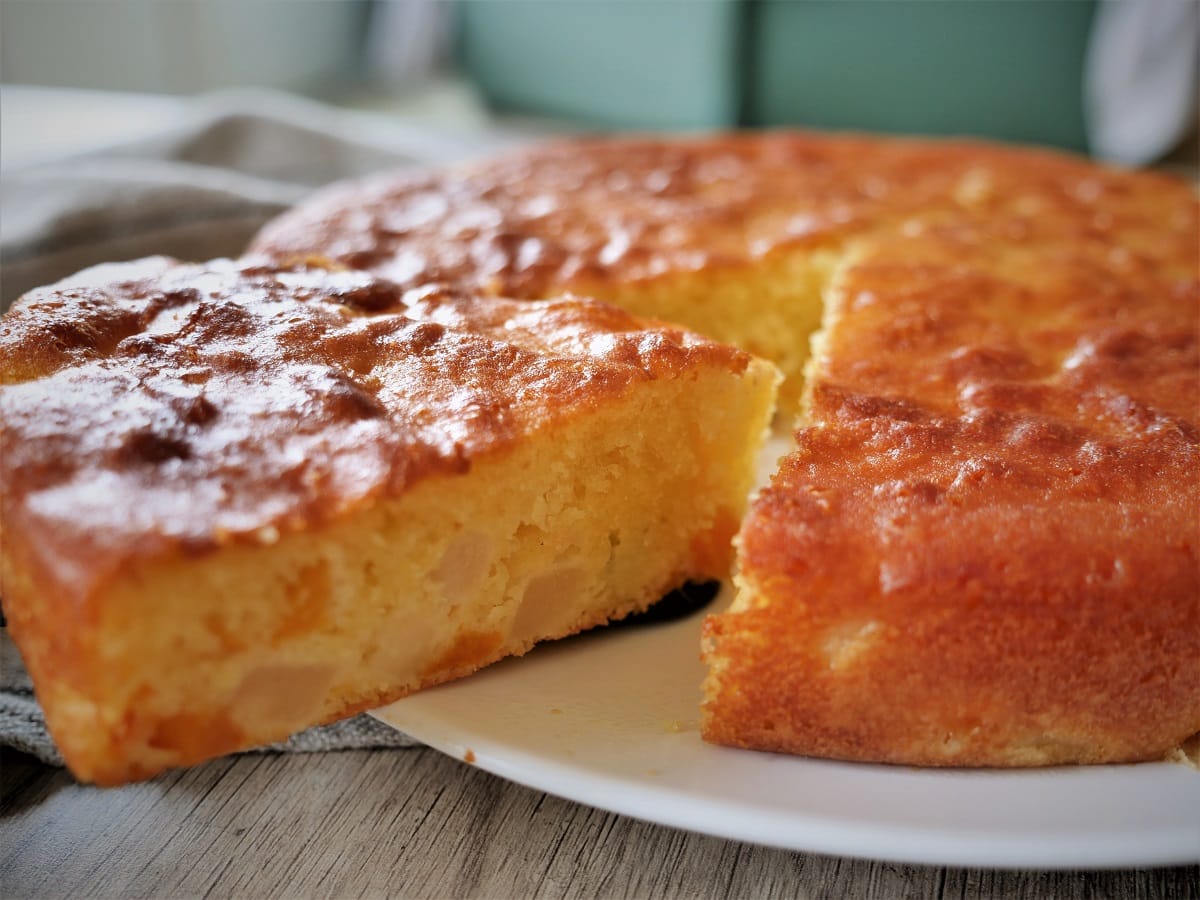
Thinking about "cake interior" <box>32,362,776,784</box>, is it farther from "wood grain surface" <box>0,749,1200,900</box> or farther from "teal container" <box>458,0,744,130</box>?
"teal container" <box>458,0,744,130</box>

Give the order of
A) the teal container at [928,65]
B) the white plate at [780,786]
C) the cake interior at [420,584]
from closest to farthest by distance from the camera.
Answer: the white plate at [780,786]
the cake interior at [420,584]
the teal container at [928,65]

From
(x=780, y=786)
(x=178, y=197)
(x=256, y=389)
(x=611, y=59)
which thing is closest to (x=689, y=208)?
(x=178, y=197)

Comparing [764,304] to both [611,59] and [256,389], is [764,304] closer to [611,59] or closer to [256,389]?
[256,389]

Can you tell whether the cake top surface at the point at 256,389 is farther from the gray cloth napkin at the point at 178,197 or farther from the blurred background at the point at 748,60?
the blurred background at the point at 748,60

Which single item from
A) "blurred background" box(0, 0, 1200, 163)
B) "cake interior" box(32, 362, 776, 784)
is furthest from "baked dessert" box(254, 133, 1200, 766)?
"blurred background" box(0, 0, 1200, 163)

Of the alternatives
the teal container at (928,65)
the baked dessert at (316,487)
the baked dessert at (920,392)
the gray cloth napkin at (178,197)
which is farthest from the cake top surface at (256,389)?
the teal container at (928,65)

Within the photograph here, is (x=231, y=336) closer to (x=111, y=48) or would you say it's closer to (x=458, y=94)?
(x=111, y=48)
